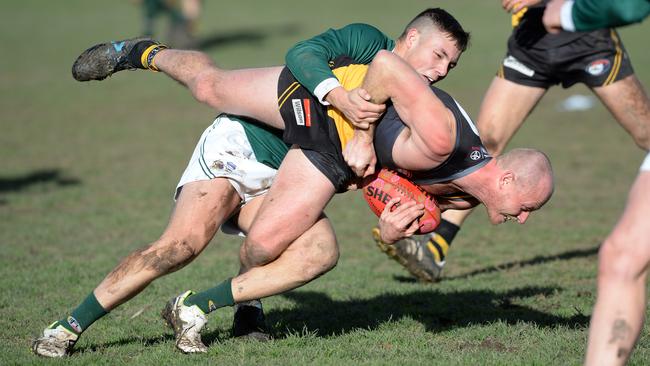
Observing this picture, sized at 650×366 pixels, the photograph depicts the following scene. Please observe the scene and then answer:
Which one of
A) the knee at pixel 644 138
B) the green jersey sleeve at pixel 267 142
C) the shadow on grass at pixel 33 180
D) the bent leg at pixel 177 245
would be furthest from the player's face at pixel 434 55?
the shadow on grass at pixel 33 180

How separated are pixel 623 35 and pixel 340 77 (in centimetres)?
2079

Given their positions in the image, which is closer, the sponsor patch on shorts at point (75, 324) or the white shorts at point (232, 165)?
the sponsor patch on shorts at point (75, 324)

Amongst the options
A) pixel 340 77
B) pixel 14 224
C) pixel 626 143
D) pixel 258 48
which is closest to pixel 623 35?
pixel 258 48

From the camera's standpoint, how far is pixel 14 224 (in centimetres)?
984

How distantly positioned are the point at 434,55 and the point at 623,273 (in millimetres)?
2010

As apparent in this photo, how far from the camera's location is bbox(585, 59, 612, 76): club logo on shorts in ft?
23.5

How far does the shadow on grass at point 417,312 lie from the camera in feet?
20.7

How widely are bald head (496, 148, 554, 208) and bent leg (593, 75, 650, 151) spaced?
212 cm

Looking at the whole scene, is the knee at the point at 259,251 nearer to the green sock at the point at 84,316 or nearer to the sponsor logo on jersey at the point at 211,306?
the sponsor logo on jersey at the point at 211,306

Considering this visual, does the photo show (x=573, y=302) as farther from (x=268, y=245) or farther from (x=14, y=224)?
(x=14, y=224)

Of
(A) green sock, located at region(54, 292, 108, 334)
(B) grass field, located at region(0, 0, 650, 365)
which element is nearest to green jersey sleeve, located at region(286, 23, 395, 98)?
(B) grass field, located at region(0, 0, 650, 365)

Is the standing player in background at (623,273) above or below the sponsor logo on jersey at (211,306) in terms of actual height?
above

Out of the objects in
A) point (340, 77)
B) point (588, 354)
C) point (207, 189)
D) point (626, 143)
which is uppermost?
point (340, 77)

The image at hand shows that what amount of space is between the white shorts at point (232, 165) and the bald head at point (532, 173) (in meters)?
1.55
